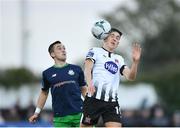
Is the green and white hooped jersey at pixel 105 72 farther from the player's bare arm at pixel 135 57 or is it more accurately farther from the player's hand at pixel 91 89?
the player's bare arm at pixel 135 57

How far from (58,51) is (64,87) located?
63 cm

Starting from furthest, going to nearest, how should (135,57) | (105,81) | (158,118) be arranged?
(158,118), (105,81), (135,57)

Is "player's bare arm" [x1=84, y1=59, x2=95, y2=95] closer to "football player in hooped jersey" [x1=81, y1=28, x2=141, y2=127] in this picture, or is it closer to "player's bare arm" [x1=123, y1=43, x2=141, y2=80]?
"football player in hooped jersey" [x1=81, y1=28, x2=141, y2=127]

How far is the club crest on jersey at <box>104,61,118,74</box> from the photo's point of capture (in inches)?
512

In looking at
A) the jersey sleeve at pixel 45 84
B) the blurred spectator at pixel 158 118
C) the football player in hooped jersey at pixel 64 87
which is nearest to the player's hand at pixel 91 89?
the football player in hooped jersey at pixel 64 87

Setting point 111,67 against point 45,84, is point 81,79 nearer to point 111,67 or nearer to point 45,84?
point 45,84

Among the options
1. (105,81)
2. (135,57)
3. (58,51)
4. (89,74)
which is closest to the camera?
(135,57)

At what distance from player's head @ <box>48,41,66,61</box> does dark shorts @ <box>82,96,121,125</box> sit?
111 cm

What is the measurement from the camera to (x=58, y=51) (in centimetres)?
1388

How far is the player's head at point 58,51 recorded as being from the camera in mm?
13867

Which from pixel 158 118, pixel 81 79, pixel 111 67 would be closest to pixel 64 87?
pixel 81 79

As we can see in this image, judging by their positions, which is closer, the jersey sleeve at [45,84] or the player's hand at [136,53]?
the player's hand at [136,53]

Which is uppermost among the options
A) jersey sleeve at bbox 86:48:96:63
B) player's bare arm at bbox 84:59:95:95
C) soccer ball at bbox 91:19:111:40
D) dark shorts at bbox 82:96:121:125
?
soccer ball at bbox 91:19:111:40

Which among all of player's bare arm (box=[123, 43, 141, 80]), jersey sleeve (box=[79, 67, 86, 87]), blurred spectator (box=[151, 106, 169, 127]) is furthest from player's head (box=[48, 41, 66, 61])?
blurred spectator (box=[151, 106, 169, 127])
